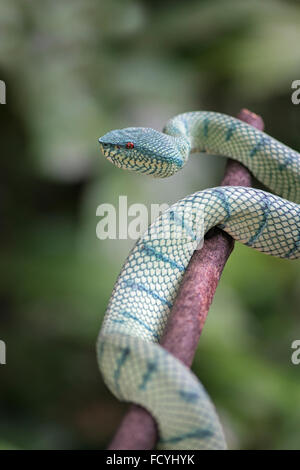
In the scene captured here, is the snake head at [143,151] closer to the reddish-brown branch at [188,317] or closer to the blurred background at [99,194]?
the reddish-brown branch at [188,317]

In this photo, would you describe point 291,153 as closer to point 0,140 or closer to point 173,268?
point 173,268

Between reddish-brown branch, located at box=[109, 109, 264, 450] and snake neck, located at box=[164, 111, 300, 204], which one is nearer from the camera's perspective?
reddish-brown branch, located at box=[109, 109, 264, 450]

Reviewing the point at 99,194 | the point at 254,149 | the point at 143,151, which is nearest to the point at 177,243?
the point at 143,151

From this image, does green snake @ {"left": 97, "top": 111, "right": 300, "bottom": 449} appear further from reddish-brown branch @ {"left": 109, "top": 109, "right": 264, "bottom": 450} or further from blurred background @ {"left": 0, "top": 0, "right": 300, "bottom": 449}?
blurred background @ {"left": 0, "top": 0, "right": 300, "bottom": 449}

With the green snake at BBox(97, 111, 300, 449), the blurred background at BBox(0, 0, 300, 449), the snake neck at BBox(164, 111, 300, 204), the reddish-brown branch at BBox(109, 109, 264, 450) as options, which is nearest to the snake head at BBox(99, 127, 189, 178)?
the green snake at BBox(97, 111, 300, 449)

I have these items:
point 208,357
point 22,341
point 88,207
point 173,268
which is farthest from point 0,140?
point 173,268
